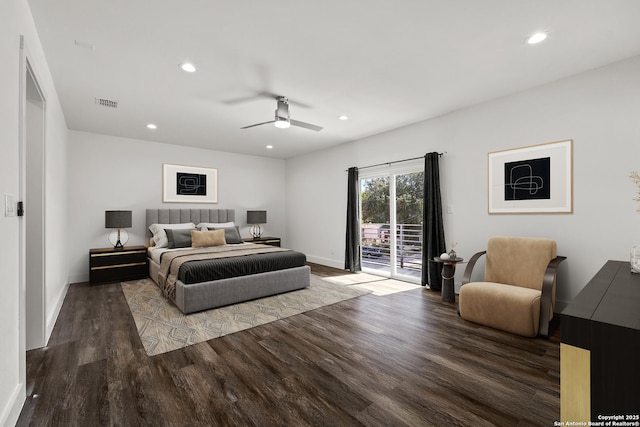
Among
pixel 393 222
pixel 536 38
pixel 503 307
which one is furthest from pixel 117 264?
pixel 536 38

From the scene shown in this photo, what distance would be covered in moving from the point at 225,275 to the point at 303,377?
79.2 inches

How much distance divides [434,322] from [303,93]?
124 inches

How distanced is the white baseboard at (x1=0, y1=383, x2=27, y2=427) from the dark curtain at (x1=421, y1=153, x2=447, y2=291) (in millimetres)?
4464

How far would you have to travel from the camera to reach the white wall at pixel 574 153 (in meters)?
2.90

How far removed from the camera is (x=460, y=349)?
255 centimetres

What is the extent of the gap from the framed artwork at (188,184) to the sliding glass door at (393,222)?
346cm

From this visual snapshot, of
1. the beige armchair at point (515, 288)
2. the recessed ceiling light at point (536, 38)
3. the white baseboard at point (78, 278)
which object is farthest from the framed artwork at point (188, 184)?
the recessed ceiling light at point (536, 38)

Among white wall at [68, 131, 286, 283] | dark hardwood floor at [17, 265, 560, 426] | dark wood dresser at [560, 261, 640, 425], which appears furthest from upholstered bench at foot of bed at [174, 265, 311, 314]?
dark wood dresser at [560, 261, 640, 425]

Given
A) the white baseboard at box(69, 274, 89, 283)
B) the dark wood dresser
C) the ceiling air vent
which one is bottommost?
the white baseboard at box(69, 274, 89, 283)

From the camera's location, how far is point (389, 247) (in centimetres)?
538

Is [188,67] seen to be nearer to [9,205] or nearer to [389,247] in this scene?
[9,205]

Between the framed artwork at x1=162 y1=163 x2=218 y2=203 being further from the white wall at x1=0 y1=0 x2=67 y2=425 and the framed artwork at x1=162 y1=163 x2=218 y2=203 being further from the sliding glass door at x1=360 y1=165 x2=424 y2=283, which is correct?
the white wall at x1=0 y1=0 x2=67 y2=425

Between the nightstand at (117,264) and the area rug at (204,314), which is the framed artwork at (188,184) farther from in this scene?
the area rug at (204,314)

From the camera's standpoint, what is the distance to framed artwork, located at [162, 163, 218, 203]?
5969 mm
